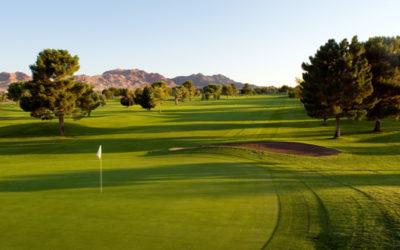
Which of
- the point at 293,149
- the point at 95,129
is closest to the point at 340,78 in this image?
the point at 293,149

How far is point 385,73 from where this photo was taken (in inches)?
1390

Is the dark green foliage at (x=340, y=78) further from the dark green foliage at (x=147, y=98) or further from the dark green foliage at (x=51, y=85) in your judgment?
the dark green foliage at (x=147, y=98)

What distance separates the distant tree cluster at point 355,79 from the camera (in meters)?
33.2

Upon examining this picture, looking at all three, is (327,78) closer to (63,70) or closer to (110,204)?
(110,204)

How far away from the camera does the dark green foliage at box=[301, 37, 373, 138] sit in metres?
32.9

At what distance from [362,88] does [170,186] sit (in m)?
28.8

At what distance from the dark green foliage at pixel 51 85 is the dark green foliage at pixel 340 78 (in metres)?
34.8

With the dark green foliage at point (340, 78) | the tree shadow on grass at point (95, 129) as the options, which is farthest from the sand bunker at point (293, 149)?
the tree shadow on grass at point (95, 129)

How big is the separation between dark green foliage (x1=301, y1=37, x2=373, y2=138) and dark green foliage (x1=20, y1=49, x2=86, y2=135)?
34.8m

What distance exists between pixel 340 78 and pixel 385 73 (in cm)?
646

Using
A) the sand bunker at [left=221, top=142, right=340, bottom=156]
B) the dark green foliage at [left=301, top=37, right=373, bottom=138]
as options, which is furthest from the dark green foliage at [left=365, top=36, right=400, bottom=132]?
the sand bunker at [left=221, top=142, right=340, bottom=156]

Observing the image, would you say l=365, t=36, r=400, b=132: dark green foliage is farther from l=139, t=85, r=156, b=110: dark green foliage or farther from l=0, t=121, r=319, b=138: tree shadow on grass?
l=139, t=85, r=156, b=110: dark green foliage

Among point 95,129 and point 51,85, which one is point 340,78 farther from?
point 51,85

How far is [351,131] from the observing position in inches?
1607
